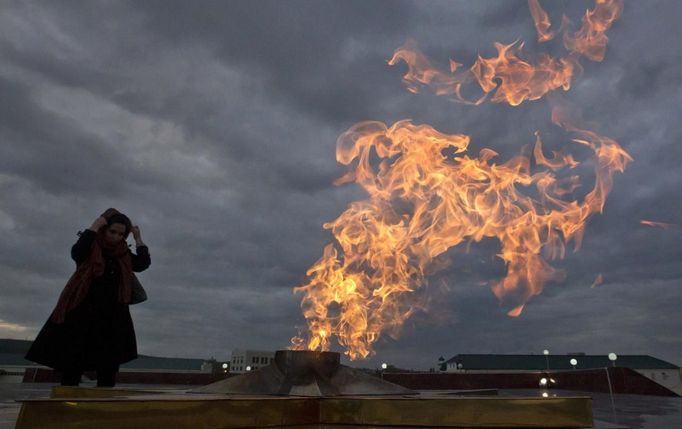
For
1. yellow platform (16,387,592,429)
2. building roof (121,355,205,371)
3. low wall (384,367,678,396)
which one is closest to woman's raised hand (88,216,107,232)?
yellow platform (16,387,592,429)

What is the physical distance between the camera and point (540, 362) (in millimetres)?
86438

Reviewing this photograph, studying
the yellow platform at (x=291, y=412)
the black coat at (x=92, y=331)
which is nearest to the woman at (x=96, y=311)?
the black coat at (x=92, y=331)

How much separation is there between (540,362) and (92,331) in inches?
3770

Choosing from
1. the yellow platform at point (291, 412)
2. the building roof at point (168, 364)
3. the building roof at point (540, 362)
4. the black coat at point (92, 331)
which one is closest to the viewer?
the yellow platform at point (291, 412)

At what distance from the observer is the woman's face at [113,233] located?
698 cm

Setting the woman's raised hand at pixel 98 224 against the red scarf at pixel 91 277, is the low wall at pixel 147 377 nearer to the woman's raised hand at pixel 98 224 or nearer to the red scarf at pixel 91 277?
the red scarf at pixel 91 277

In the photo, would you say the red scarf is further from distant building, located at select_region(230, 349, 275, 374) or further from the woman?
distant building, located at select_region(230, 349, 275, 374)

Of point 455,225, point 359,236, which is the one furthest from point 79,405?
point 455,225

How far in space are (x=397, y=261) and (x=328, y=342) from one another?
90.2 inches

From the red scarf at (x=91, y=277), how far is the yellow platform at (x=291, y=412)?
4.40 ft

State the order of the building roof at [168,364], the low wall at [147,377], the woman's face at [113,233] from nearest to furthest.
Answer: the woman's face at [113,233] → the low wall at [147,377] → the building roof at [168,364]

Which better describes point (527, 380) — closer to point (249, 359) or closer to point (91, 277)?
point (91, 277)

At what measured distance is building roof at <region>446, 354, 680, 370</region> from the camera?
3248 inches

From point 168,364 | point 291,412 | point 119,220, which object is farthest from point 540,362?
point 119,220
